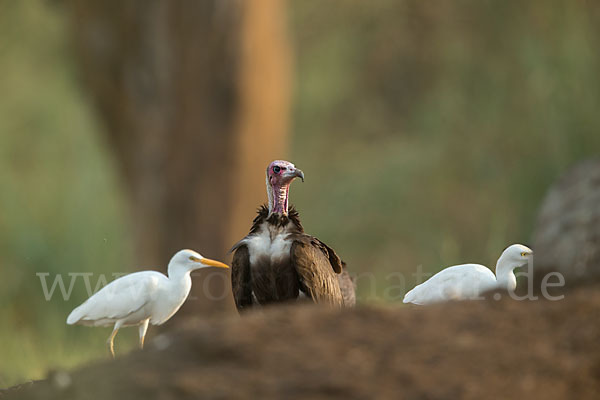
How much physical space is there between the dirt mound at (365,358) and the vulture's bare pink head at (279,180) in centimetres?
145

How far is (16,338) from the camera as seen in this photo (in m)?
11.0

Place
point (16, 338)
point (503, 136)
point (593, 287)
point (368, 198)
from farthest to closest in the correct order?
point (368, 198) → point (503, 136) → point (16, 338) → point (593, 287)

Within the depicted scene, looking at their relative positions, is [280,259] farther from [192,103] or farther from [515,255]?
[192,103]

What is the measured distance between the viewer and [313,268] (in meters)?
4.91

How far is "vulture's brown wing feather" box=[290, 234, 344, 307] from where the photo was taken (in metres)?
4.89

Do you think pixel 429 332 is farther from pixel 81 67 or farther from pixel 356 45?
pixel 356 45

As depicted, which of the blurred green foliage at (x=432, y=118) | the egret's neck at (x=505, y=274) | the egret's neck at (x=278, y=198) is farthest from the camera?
the blurred green foliage at (x=432, y=118)

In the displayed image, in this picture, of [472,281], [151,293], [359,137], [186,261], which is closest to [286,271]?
[186,261]

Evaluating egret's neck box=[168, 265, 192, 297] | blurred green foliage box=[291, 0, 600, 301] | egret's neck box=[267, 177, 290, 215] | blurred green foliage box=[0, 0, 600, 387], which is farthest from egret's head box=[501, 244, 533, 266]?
blurred green foliage box=[0, 0, 600, 387]

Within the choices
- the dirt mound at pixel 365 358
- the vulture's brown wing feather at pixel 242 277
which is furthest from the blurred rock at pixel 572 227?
the vulture's brown wing feather at pixel 242 277

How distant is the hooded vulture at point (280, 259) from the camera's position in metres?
4.93

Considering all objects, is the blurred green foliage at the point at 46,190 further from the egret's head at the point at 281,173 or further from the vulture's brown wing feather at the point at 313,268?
the egret's head at the point at 281,173

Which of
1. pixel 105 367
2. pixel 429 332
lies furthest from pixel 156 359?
pixel 429 332

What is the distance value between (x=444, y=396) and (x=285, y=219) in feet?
7.35
